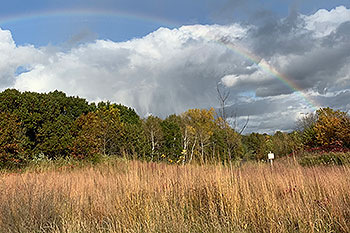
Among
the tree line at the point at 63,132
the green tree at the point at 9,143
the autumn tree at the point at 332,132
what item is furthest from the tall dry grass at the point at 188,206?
the autumn tree at the point at 332,132

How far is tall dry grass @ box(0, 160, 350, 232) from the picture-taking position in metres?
4.15

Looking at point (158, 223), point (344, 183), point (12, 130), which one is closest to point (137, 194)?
point (158, 223)

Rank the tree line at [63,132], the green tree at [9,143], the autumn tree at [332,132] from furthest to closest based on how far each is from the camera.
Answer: the autumn tree at [332,132] < the tree line at [63,132] < the green tree at [9,143]

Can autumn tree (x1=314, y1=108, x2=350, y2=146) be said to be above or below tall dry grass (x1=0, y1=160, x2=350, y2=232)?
above

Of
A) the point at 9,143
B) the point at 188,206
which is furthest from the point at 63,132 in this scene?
the point at 188,206

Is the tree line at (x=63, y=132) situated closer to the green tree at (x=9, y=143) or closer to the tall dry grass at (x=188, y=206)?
the green tree at (x=9, y=143)

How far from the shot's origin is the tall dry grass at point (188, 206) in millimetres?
4148

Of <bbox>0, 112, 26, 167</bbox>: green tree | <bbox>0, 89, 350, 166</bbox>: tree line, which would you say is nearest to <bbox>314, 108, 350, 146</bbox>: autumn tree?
<bbox>0, 89, 350, 166</bbox>: tree line

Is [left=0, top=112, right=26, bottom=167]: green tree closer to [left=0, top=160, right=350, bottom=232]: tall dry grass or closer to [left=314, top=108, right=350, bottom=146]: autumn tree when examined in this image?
[left=0, top=160, right=350, bottom=232]: tall dry grass

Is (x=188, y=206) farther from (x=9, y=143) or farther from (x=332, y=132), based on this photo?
(x=332, y=132)

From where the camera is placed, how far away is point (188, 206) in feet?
17.4

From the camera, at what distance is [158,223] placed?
4289 millimetres

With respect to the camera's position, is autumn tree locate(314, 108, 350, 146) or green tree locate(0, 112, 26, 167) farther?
autumn tree locate(314, 108, 350, 146)

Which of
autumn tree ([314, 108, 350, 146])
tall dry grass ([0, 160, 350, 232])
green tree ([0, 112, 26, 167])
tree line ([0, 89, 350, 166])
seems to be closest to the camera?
tall dry grass ([0, 160, 350, 232])
